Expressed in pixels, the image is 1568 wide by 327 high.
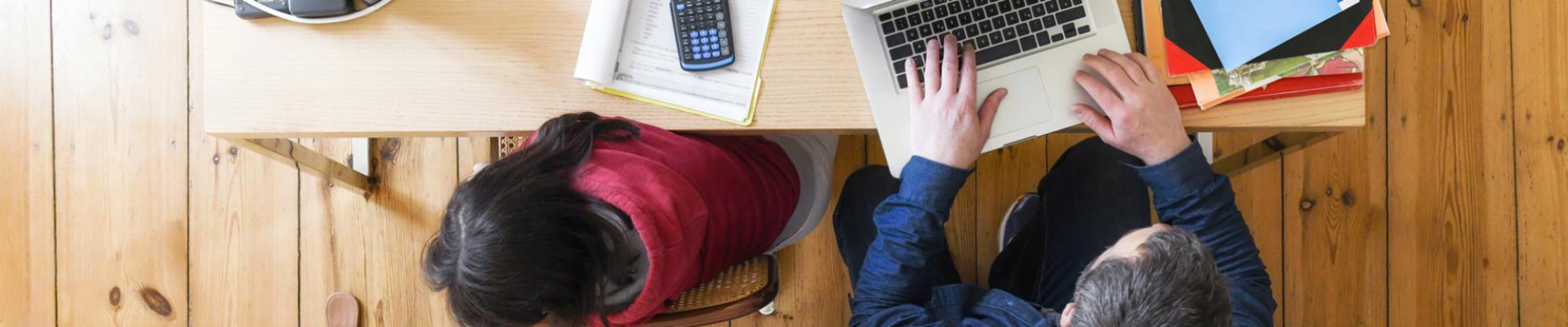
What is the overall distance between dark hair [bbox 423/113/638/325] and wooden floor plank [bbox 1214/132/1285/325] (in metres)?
1.21

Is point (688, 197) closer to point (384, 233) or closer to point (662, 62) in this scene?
point (662, 62)

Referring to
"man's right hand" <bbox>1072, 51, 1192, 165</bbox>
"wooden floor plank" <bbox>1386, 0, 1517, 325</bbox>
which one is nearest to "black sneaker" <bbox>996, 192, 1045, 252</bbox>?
"man's right hand" <bbox>1072, 51, 1192, 165</bbox>

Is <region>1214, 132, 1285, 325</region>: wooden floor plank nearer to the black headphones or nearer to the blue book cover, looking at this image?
the blue book cover

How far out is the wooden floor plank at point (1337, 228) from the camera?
63.4 inches

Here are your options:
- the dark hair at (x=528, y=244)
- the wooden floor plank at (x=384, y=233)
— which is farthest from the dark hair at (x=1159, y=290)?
the wooden floor plank at (x=384, y=233)

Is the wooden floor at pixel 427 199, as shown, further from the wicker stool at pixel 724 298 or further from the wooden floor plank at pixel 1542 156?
the wicker stool at pixel 724 298

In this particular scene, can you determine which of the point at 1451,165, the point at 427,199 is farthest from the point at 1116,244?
the point at 427,199

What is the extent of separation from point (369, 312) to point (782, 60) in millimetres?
1101

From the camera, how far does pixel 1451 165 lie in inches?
63.1

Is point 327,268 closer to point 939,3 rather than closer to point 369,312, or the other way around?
point 369,312

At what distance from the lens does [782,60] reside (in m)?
1.04

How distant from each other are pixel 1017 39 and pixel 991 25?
33 millimetres

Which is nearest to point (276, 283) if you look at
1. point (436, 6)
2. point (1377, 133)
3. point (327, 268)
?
point (327, 268)

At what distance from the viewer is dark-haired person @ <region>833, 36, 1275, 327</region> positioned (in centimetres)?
88
